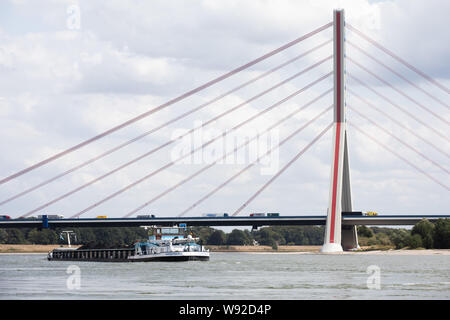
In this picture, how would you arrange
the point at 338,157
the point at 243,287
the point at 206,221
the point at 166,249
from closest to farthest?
the point at 243,287, the point at 166,249, the point at 338,157, the point at 206,221

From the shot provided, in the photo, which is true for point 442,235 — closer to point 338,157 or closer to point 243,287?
point 338,157

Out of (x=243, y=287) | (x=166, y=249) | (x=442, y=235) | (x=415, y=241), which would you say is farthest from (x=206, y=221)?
(x=243, y=287)

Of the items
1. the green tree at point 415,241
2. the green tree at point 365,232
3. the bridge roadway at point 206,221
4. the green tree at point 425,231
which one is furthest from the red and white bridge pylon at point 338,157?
the green tree at point 365,232

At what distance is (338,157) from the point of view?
126625 mm

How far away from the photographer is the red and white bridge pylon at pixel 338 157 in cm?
12712

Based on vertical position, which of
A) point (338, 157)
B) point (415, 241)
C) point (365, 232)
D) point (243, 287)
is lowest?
point (243, 287)

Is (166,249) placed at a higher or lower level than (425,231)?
lower

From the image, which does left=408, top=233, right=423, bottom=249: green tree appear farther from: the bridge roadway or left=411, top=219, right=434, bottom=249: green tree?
the bridge roadway

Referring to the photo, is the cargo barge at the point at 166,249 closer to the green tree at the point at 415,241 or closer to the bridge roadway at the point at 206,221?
the bridge roadway at the point at 206,221

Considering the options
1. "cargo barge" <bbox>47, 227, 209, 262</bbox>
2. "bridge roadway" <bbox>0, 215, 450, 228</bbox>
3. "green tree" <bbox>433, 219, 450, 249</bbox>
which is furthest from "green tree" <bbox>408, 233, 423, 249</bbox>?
"cargo barge" <bbox>47, 227, 209, 262</bbox>

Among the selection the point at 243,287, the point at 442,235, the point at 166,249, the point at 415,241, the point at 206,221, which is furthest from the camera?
the point at 206,221

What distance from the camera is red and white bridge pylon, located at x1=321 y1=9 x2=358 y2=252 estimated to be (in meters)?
127
